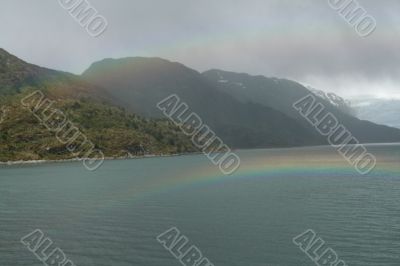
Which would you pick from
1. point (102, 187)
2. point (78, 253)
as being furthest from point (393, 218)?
point (102, 187)

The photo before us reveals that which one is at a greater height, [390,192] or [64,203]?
[390,192]

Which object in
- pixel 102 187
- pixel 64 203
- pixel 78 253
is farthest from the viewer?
pixel 102 187

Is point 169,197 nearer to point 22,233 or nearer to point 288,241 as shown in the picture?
point 22,233

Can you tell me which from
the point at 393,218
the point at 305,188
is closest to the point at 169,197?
the point at 305,188

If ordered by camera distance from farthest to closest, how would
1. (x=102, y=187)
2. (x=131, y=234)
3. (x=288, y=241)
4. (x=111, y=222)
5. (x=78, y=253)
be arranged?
(x=102, y=187)
(x=111, y=222)
(x=131, y=234)
(x=288, y=241)
(x=78, y=253)

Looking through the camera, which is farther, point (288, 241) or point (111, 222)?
point (111, 222)

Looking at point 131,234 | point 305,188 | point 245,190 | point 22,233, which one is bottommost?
point 22,233

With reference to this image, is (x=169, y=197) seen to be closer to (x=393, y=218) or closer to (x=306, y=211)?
(x=306, y=211)
